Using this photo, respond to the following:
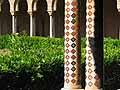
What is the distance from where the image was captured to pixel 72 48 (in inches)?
239

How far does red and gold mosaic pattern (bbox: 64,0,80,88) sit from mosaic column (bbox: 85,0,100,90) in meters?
0.13

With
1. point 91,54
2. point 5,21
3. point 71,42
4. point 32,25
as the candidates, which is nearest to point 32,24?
point 32,25

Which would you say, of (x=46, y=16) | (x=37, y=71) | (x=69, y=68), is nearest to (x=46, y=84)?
(x=37, y=71)

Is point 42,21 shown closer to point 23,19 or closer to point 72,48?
point 23,19

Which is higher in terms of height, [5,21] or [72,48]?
[5,21]

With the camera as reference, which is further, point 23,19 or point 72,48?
point 23,19

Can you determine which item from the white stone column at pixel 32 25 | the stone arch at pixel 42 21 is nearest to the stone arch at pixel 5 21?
the stone arch at pixel 42 21

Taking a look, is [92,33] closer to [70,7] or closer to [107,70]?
[70,7]

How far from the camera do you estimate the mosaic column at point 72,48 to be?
606 centimetres

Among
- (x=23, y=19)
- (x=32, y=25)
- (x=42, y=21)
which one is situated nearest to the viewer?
(x=32, y=25)

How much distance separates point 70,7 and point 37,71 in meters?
1.77

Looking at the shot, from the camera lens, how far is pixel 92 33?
607cm

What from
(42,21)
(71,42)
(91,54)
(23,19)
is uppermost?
Result: (23,19)

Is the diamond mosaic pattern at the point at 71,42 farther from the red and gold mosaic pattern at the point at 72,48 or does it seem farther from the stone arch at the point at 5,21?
the stone arch at the point at 5,21
